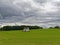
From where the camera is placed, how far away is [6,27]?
5773 inches

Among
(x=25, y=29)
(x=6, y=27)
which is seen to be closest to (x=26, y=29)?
(x=25, y=29)

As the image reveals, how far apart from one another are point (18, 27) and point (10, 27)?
6.16 m

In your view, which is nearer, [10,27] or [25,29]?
[25,29]

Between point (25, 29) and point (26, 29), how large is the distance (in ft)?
2.38

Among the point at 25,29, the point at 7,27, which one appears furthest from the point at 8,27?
the point at 25,29

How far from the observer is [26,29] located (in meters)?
100

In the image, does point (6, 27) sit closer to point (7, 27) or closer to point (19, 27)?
point (7, 27)

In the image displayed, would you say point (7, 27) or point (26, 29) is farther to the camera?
point (7, 27)

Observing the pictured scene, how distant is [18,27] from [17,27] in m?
1.21

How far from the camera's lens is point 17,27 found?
→ 151250mm

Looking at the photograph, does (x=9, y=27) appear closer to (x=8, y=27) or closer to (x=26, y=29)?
(x=8, y=27)

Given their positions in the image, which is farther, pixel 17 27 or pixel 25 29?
pixel 17 27

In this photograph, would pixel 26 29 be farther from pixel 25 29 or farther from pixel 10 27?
pixel 10 27

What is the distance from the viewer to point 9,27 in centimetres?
14875
